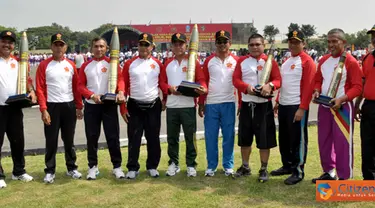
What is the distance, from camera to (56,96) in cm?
571

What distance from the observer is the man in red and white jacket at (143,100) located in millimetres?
5828

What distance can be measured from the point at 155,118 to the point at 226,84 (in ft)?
4.15

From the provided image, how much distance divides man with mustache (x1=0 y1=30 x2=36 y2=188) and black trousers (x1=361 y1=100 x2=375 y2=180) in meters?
4.84

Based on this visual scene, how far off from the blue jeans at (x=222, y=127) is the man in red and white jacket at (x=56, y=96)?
2.15 m

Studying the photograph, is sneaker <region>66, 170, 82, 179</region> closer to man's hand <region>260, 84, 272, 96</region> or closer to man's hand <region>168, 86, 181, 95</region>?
man's hand <region>168, 86, 181, 95</region>

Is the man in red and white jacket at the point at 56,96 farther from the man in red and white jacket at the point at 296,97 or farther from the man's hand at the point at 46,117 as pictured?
the man in red and white jacket at the point at 296,97

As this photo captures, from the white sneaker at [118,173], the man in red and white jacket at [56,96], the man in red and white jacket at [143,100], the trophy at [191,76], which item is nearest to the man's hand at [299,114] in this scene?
the trophy at [191,76]

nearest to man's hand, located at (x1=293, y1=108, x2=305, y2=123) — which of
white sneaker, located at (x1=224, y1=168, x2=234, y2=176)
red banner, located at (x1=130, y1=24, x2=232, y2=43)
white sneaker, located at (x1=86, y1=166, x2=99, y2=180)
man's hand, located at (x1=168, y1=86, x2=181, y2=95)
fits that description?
white sneaker, located at (x1=224, y1=168, x2=234, y2=176)

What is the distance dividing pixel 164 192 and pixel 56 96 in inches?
88.2

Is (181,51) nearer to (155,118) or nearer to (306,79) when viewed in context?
(155,118)

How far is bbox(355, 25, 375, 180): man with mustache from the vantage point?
16.0 feet

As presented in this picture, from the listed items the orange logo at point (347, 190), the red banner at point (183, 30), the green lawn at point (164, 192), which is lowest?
the green lawn at point (164, 192)

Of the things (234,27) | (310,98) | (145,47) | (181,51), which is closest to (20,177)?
(145,47)

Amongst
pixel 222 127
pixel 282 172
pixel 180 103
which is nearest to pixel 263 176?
pixel 282 172
